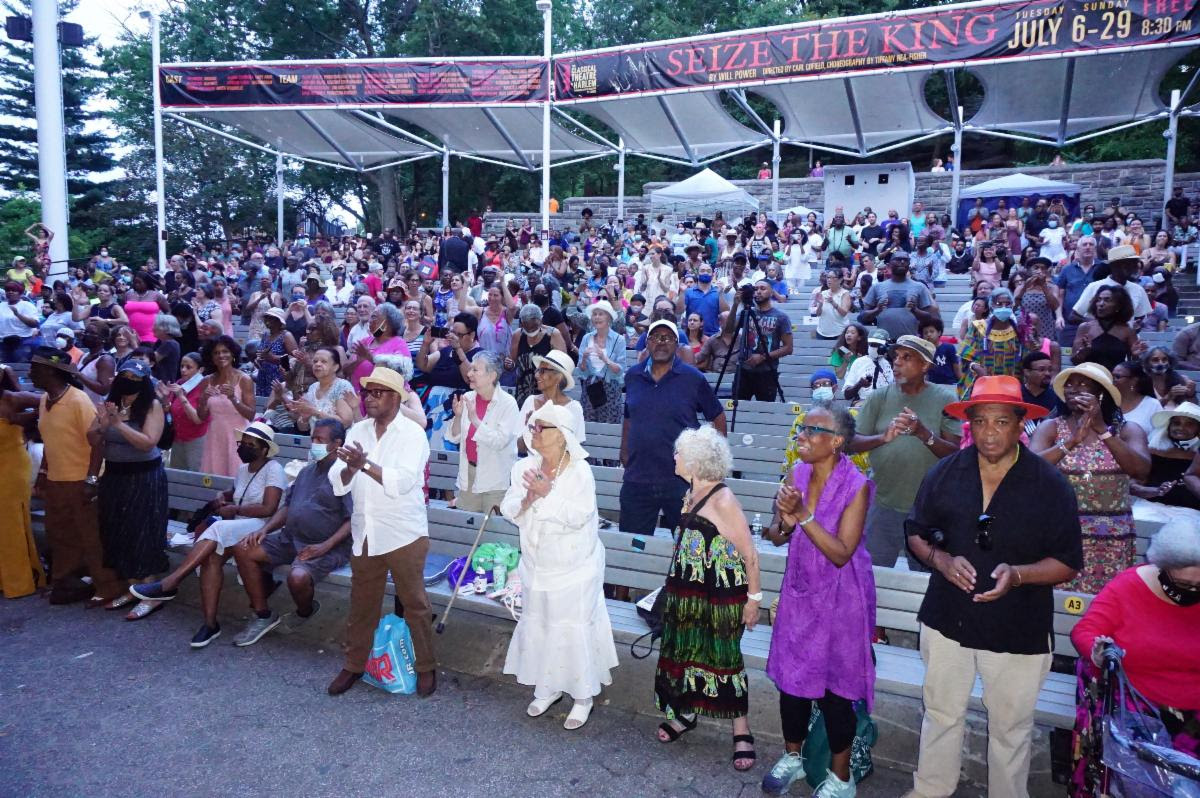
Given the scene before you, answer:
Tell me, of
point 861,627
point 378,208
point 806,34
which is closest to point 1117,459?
point 861,627

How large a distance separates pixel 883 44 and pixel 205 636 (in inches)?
586

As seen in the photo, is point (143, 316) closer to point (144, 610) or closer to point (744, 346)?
point (144, 610)

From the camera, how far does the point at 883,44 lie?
15555mm

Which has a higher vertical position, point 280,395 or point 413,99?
point 413,99

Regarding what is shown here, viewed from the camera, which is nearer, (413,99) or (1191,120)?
(413,99)

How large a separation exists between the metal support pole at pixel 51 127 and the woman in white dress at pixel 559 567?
15.0m

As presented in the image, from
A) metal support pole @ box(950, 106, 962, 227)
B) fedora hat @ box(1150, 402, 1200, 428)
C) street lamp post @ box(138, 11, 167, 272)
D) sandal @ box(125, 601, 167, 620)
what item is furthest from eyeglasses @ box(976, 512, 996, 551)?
street lamp post @ box(138, 11, 167, 272)

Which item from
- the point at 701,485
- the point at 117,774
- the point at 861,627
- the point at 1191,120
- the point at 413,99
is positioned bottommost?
the point at 117,774

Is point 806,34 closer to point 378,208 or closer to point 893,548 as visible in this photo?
point 893,548

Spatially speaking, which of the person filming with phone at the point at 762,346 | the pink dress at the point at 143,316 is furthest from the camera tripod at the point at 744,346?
the pink dress at the point at 143,316

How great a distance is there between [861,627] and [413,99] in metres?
18.5

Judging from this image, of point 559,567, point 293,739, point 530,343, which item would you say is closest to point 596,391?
point 530,343

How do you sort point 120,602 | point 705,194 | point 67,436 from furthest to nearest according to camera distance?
point 705,194, point 67,436, point 120,602

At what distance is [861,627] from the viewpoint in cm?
377
